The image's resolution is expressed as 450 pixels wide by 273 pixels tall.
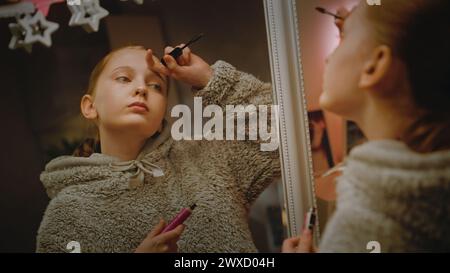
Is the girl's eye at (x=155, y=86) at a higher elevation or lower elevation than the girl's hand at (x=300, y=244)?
higher

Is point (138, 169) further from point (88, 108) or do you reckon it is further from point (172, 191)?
point (88, 108)

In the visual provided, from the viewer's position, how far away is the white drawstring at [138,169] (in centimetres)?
132

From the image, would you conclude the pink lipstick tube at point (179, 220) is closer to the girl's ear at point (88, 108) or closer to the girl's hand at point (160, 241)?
the girl's hand at point (160, 241)

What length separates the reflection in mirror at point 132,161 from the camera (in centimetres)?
130

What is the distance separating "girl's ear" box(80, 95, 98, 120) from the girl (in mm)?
608

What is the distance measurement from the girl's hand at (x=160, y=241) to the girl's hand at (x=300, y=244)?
0.26m

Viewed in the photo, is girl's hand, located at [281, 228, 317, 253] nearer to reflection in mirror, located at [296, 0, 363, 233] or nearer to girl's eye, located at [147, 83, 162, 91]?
reflection in mirror, located at [296, 0, 363, 233]

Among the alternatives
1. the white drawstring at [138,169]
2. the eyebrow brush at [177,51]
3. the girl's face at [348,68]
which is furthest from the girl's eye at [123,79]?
the girl's face at [348,68]

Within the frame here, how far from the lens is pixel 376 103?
4.05 ft

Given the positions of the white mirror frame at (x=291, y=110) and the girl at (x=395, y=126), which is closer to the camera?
the girl at (x=395, y=126)

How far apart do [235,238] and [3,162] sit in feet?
2.13
